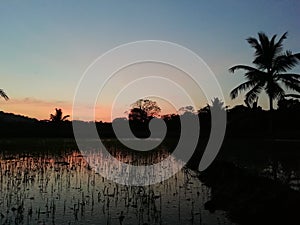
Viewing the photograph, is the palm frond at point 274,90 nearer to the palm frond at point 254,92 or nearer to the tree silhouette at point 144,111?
the palm frond at point 254,92

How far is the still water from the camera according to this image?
7578 millimetres

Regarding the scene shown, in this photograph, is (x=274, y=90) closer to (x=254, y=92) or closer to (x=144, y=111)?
(x=254, y=92)

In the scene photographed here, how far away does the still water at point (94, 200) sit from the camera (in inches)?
298

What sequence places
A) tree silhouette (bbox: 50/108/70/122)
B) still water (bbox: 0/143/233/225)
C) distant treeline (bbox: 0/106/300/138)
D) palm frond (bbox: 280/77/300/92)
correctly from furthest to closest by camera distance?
tree silhouette (bbox: 50/108/70/122) → distant treeline (bbox: 0/106/300/138) → palm frond (bbox: 280/77/300/92) → still water (bbox: 0/143/233/225)

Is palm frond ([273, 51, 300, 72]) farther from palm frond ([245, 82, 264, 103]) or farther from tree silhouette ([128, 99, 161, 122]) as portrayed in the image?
tree silhouette ([128, 99, 161, 122])

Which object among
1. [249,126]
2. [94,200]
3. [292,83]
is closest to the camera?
[94,200]

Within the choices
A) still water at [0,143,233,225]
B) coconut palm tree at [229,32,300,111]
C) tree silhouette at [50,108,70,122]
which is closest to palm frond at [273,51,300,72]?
coconut palm tree at [229,32,300,111]

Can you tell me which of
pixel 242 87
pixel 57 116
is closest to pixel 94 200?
pixel 242 87

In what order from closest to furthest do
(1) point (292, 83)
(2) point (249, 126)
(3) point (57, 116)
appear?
(1) point (292, 83), (2) point (249, 126), (3) point (57, 116)

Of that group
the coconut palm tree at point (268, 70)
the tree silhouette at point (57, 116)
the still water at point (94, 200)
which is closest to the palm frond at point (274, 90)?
the coconut palm tree at point (268, 70)

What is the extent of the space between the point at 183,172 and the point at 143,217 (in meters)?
7.25

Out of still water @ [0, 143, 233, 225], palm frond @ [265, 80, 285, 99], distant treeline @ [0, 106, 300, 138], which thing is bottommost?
still water @ [0, 143, 233, 225]

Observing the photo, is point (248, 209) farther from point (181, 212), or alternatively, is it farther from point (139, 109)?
point (139, 109)

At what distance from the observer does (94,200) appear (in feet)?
30.2
